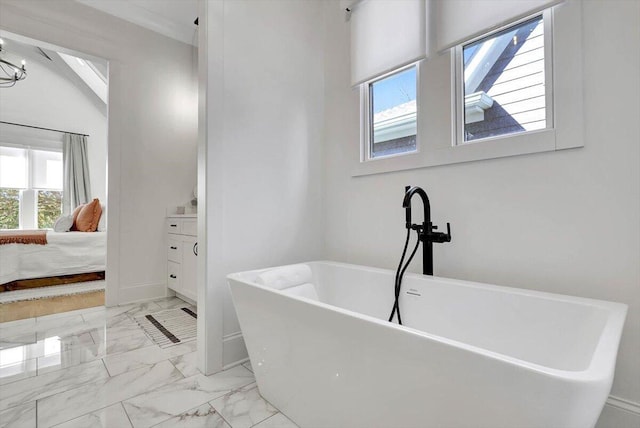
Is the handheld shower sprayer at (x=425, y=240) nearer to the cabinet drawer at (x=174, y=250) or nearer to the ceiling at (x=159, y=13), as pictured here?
the cabinet drawer at (x=174, y=250)

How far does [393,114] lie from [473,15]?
2.19ft

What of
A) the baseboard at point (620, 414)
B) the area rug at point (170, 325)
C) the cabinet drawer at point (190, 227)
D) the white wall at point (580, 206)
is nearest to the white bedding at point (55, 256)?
the cabinet drawer at point (190, 227)

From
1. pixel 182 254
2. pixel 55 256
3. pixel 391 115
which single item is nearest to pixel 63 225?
pixel 55 256

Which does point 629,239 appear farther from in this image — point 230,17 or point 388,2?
point 230,17

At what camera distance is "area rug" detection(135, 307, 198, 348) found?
6.93ft

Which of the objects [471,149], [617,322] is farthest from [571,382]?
[471,149]

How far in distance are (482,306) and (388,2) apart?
1.80 meters

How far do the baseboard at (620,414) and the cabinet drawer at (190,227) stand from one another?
273cm

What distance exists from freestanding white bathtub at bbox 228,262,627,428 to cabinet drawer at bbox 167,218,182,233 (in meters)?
1.73

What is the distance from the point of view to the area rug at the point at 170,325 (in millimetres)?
2111

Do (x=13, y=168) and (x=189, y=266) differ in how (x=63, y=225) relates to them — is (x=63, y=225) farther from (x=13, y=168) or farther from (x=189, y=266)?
(x=189, y=266)

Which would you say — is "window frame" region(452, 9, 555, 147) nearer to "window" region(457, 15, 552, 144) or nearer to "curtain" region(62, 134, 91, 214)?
"window" region(457, 15, 552, 144)

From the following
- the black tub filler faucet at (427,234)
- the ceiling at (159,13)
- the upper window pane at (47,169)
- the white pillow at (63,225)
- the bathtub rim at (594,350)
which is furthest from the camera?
the upper window pane at (47,169)

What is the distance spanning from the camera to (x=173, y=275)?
118 inches
